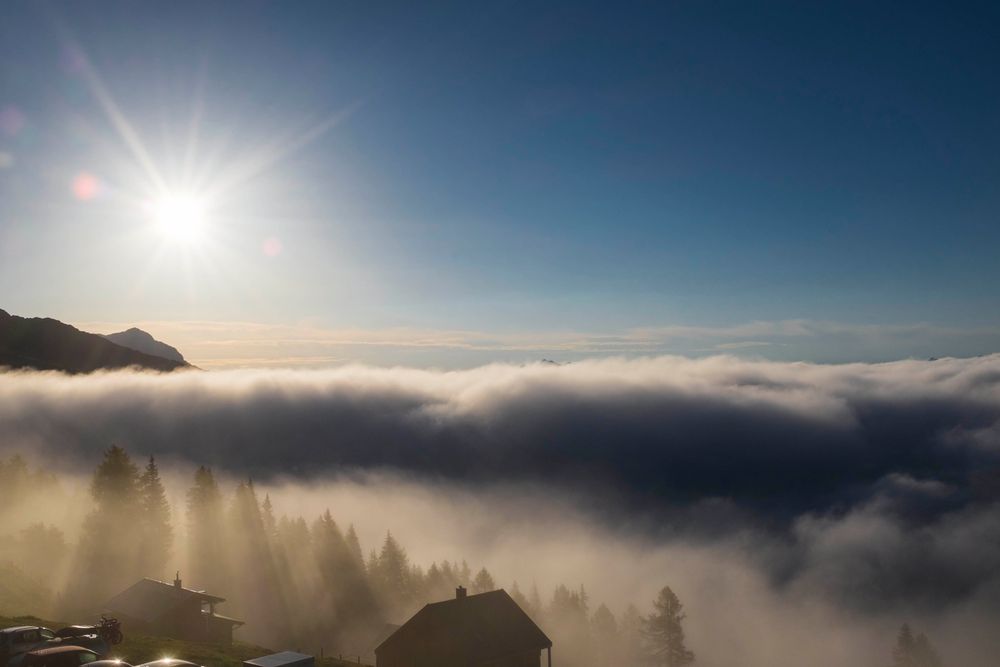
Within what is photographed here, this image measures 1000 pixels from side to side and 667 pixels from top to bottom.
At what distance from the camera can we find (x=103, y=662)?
27.2 metres

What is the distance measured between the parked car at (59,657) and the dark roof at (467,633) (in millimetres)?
26737

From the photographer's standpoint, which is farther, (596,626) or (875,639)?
(875,639)

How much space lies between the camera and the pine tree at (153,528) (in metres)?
86.4

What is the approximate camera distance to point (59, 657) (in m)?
28.5

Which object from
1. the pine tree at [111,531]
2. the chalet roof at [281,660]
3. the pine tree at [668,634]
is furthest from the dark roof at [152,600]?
the pine tree at [668,634]

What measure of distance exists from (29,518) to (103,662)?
302ft

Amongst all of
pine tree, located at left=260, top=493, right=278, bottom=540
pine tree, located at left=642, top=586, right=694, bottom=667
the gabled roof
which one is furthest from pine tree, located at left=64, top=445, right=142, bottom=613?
pine tree, located at left=642, top=586, right=694, bottom=667

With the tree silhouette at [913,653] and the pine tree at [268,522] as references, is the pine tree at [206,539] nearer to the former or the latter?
the pine tree at [268,522]

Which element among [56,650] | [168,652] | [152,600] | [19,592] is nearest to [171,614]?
[152,600]

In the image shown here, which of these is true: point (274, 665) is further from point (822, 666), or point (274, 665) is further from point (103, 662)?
point (822, 666)

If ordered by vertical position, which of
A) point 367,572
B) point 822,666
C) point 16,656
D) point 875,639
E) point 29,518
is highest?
point 16,656

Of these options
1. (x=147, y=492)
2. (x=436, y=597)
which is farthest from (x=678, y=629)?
(x=147, y=492)

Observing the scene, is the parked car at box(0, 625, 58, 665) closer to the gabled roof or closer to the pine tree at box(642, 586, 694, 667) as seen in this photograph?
A: the gabled roof

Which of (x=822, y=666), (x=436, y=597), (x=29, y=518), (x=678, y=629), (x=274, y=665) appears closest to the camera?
(x=274, y=665)
